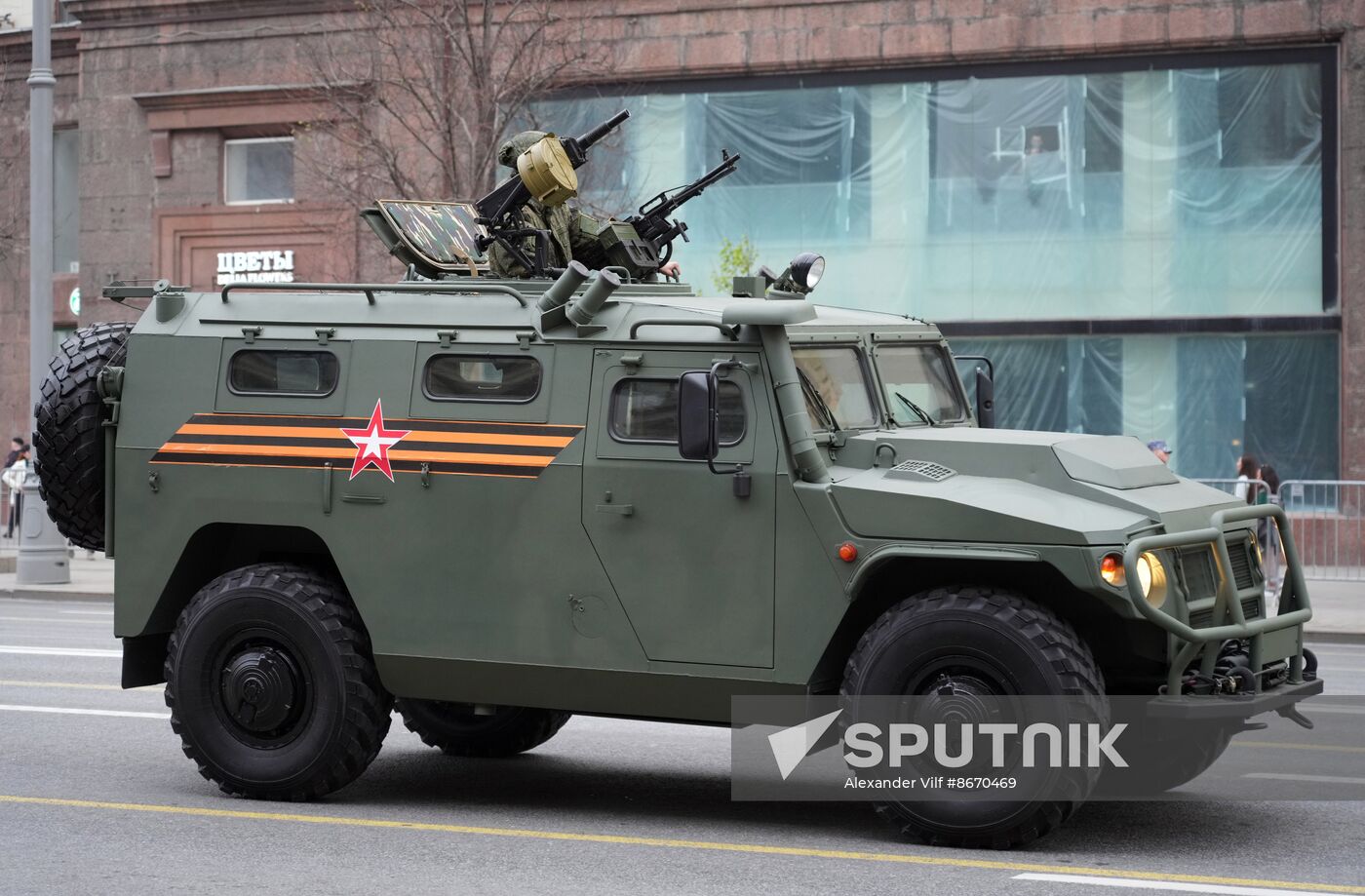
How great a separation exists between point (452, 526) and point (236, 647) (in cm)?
134

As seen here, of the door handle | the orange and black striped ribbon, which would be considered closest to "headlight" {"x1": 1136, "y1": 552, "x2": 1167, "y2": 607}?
the door handle

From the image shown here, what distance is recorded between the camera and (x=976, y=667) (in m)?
8.15

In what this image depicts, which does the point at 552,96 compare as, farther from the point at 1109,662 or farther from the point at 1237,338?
the point at 1109,662

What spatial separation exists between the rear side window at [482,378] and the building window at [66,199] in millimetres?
26111

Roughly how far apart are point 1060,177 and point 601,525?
18596mm

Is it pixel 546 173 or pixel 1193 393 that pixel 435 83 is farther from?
pixel 546 173

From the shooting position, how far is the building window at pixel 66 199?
3391 centimetres

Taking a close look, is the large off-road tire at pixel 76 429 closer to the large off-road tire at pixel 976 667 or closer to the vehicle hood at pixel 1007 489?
the vehicle hood at pixel 1007 489

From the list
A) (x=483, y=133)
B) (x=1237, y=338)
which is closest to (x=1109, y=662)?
(x=483, y=133)

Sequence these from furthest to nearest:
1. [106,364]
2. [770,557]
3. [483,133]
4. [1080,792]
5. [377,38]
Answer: [377,38] < [483,133] < [106,364] < [770,557] < [1080,792]

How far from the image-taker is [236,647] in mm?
9633

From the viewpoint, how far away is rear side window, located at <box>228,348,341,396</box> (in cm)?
958

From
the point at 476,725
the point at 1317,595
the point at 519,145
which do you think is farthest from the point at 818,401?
the point at 1317,595

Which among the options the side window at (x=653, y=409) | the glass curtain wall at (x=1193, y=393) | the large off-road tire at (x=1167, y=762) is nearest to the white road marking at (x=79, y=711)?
the side window at (x=653, y=409)
